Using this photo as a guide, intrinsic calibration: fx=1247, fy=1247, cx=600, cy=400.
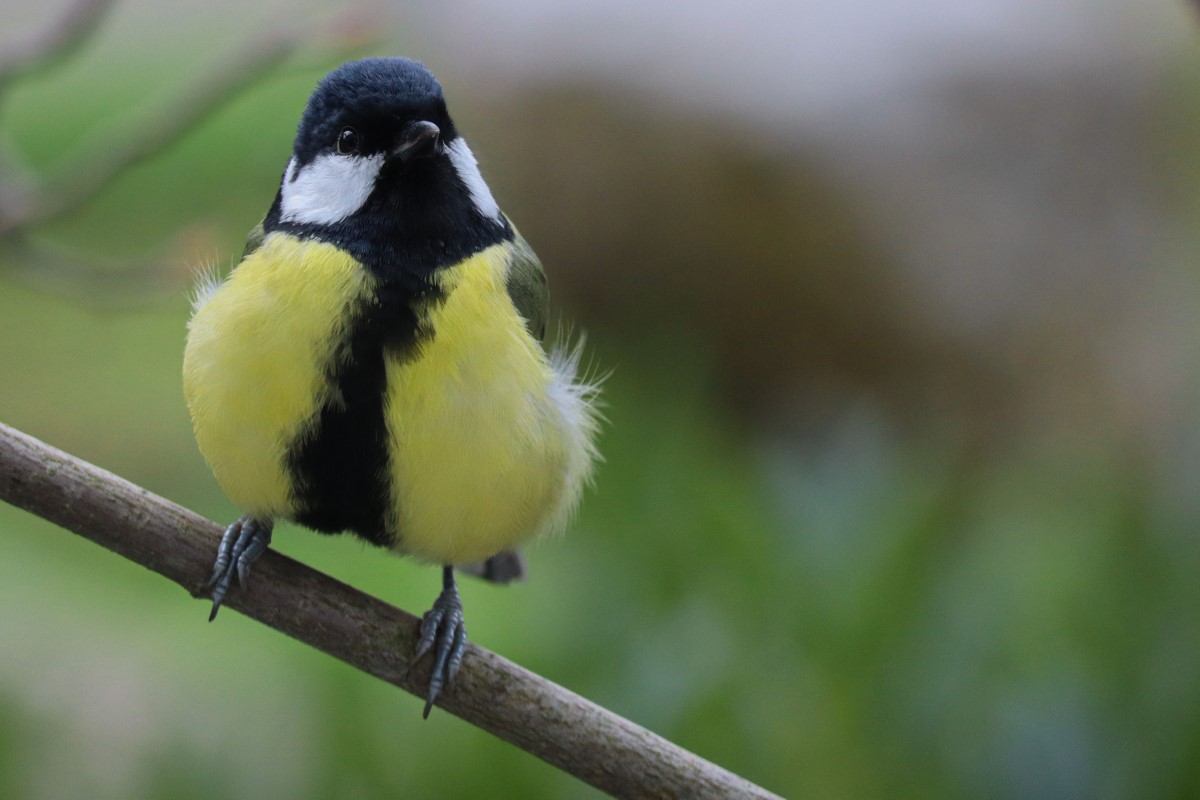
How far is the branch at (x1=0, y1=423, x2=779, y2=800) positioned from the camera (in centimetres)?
112

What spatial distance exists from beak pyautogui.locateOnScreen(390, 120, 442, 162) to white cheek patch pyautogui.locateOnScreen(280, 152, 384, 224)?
35mm

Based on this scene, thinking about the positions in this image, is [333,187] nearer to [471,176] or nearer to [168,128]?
[471,176]

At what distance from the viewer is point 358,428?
1114 mm

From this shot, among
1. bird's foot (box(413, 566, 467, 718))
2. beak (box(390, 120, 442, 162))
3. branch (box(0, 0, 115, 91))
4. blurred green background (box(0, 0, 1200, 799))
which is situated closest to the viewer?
beak (box(390, 120, 442, 162))

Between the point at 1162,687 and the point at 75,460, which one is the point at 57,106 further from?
the point at 1162,687

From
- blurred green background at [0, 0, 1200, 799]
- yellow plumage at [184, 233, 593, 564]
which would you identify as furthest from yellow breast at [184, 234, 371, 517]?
blurred green background at [0, 0, 1200, 799]

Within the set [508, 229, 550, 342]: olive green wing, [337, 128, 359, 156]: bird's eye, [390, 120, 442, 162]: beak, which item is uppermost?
[390, 120, 442, 162]: beak

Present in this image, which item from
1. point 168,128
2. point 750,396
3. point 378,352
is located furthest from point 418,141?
point 750,396

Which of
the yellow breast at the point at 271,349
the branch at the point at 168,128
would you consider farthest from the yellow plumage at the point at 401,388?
the branch at the point at 168,128

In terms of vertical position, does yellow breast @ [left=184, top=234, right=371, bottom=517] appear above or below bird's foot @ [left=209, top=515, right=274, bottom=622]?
above

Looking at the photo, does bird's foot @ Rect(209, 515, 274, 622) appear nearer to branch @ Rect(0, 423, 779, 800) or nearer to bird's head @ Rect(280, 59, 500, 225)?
branch @ Rect(0, 423, 779, 800)

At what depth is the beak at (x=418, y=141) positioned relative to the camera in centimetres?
108

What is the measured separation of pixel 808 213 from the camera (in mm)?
3295

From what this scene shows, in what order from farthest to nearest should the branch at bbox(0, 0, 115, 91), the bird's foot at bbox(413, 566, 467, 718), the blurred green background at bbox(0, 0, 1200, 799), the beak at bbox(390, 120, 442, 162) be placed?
the blurred green background at bbox(0, 0, 1200, 799) → the branch at bbox(0, 0, 115, 91) → the bird's foot at bbox(413, 566, 467, 718) → the beak at bbox(390, 120, 442, 162)
